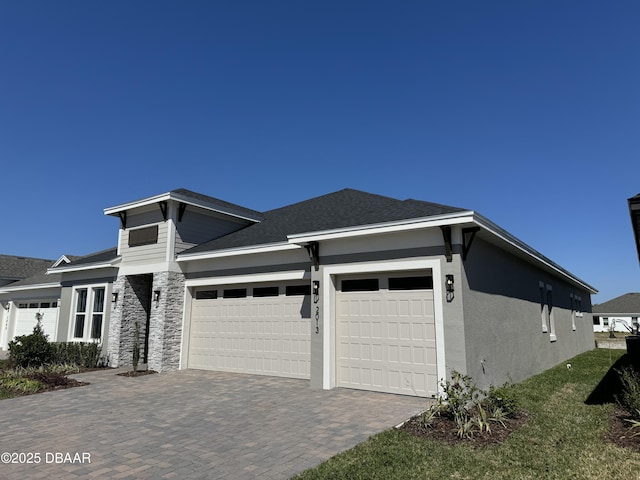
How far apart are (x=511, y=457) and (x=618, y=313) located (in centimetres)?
5610

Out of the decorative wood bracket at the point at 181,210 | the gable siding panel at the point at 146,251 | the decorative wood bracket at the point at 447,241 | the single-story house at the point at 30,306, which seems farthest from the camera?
the single-story house at the point at 30,306

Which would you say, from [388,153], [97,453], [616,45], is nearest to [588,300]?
[388,153]

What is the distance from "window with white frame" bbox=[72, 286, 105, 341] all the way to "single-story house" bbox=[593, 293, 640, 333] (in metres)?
56.0

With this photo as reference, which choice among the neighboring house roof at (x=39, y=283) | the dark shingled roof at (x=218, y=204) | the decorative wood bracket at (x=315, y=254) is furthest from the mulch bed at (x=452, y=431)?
the neighboring house roof at (x=39, y=283)

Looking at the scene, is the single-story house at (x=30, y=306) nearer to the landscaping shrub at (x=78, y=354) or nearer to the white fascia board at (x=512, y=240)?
the landscaping shrub at (x=78, y=354)

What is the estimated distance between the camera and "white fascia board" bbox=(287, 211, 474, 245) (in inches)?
295

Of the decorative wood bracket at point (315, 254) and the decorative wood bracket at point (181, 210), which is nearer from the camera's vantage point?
the decorative wood bracket at point (315, 254)

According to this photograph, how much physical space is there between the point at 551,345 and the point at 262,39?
1565 centimetres

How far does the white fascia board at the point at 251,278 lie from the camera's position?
10780 millimetres

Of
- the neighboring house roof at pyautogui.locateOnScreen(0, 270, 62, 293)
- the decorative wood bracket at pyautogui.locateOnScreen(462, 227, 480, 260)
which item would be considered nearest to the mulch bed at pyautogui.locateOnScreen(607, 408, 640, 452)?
the decorative wood bracket at pyautogui.locateOnScreen(462, 227, 480, 260)

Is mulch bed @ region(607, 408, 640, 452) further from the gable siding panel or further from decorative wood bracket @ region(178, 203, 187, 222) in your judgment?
decorative wood bracket @ region(178, 203, 187, 222)

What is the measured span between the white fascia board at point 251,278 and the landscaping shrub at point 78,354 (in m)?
4.47

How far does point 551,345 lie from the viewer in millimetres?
14328

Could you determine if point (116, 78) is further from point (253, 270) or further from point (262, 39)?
point (253, 270)
